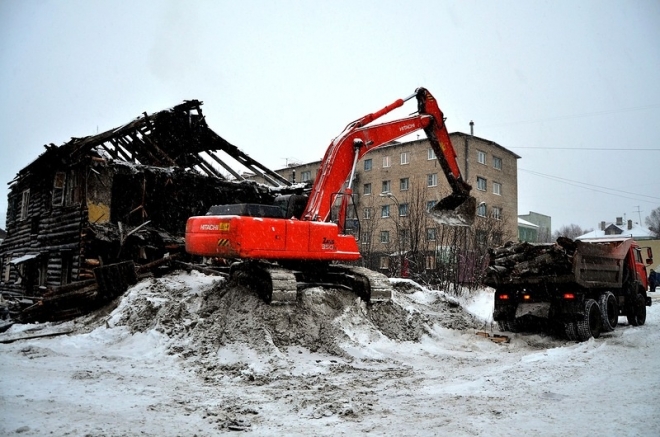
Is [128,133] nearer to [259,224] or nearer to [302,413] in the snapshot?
[259,224]

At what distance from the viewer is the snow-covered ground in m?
4.80

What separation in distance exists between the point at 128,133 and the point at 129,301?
23.4ft

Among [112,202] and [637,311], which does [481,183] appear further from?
[112,202]

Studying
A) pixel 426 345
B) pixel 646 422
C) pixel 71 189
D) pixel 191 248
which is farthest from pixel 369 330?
pixel 71 189

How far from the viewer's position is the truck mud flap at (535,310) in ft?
33.1

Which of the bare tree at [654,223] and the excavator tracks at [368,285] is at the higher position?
the bare tree at [654,223]

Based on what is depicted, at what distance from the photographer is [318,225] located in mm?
9391

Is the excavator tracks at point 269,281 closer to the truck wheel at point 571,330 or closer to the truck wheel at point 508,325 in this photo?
the truck wheel at point 508,325

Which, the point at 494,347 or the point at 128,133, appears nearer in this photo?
the point at 494,347

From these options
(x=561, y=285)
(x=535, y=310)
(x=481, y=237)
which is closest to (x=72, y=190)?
(x=535, y=310)

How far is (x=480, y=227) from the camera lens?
2091 cm

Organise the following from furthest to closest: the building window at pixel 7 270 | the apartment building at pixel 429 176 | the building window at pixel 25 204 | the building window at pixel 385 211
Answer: the apartment building at pixel 429 176 → the building window at pixel 385 211 → the building window at pixel 7 270 → the building window at pixel 25 204

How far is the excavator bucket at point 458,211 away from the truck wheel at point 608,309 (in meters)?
3.14

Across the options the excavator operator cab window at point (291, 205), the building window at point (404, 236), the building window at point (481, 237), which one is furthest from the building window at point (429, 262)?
the excavator operator cab window at point (291, 205)
